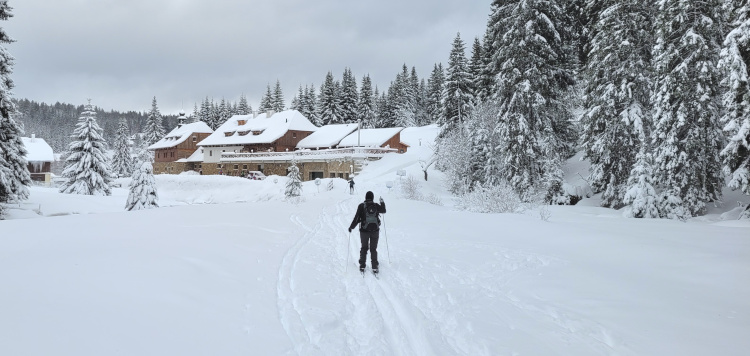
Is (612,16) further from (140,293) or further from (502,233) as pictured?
Answer: (140,293)

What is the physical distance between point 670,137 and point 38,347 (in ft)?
72.2

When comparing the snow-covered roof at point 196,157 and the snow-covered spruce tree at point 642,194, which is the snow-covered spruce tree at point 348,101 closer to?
the snow-covered roof at point 196,157

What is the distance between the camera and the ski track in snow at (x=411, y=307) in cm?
497

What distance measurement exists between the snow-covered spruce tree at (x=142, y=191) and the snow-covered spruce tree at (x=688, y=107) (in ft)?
96.9

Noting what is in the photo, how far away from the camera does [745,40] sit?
14422 millimetres

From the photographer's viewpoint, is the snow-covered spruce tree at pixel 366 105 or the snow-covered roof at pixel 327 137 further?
the snow-covered spruce tree at pixel 366 105

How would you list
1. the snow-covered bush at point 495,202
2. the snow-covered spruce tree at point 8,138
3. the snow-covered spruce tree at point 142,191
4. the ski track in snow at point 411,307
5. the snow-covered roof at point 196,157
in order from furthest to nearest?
the snow-covered roof at point 196,157 < the snow-covered spruce tree at point 142,191 < the snow-covered spruce tree at point 8,138 < the snow-covered bush at point 495,202 < the ski track in snow at point 411,307

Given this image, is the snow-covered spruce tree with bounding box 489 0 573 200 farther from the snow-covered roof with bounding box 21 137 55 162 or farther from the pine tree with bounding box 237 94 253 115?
the pine tree with bounding box 237 94 253 115

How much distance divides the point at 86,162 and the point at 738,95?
148 feet

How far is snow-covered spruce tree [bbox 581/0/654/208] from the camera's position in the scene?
20.4 m

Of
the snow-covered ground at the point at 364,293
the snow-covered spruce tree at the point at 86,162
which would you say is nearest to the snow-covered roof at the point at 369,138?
the snow-covered spruce tree at the point at 86,162

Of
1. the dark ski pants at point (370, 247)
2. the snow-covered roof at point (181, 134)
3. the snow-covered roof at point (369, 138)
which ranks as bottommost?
the dark ski pants at point (370, 247)

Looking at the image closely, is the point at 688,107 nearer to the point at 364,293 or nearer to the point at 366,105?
the point at 364,293

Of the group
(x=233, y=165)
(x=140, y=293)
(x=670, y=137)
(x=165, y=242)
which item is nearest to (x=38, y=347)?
(x=140, y=293)
